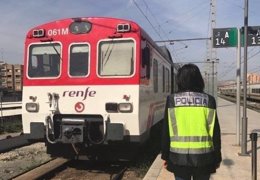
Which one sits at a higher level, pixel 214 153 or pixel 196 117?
pixel 196 117

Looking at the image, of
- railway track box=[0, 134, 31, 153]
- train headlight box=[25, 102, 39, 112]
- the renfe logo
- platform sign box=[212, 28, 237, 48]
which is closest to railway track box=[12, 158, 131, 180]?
train headlight box=[25, 102, 39, 112]

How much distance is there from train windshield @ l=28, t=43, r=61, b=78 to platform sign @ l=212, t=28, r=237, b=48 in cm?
475

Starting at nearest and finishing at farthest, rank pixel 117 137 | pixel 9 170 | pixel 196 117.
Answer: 1. pixel 196 117
2. pixel 117 137
3. pixel 9 170

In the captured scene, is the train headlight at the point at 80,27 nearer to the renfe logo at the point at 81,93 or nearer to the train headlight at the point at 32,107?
the renfe logo at the point at 81,93

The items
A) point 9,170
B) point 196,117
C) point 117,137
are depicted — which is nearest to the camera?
point 196,117

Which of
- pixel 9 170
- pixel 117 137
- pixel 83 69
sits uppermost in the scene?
pixel 83 69

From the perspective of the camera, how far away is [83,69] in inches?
371

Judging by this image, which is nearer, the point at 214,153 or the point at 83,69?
the point at 214,153

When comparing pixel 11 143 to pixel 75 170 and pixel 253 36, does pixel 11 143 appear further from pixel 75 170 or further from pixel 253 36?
pixel 253 36

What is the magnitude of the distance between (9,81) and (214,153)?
4722 centimetres

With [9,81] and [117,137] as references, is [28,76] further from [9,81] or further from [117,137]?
[9,81]

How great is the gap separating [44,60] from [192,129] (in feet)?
20.7

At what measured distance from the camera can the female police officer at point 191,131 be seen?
4121 mm

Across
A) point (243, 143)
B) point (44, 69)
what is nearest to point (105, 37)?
point (44, 69)
